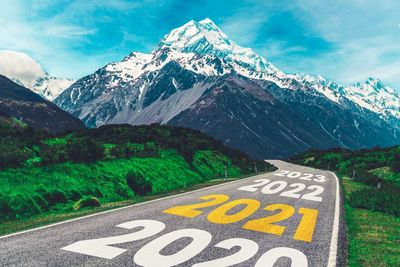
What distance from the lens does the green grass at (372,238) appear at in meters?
6.81

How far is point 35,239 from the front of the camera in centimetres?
704

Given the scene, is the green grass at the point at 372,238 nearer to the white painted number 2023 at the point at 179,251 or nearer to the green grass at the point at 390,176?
the white painted number 2023 at the point at 179,251

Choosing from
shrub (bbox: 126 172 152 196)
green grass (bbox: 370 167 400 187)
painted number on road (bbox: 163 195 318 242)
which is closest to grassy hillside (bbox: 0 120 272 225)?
shrub (bbox: 126 172 152 196)

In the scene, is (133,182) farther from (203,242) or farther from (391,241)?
(391,241)

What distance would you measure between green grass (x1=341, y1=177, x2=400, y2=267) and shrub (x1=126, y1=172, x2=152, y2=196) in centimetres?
1115

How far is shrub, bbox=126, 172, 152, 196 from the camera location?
1886 centimetres

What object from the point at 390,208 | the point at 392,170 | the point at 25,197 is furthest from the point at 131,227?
the point at 392,170

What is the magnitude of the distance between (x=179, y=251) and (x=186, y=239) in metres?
0.84

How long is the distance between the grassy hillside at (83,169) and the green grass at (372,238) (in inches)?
372

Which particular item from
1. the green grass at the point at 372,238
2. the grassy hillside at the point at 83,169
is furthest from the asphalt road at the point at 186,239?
the grassy hillside at the point at 83,169

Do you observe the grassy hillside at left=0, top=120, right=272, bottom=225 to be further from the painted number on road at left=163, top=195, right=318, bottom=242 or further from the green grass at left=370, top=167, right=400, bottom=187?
the green grass at left=370, top=167, right=400, bottom=187

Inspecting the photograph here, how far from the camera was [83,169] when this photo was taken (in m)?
16.9

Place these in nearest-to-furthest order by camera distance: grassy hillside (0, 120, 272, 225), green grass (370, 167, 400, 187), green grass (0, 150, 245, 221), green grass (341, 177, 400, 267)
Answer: green grass (341, 177, 400, 267), green grass (0, 150, 245, 221), grassy hillside (0, 120, 272, 225), green grass (370, 167, 400, 187)

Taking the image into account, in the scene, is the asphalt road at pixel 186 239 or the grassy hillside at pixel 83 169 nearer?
the asphalt road at pixel 186 239
